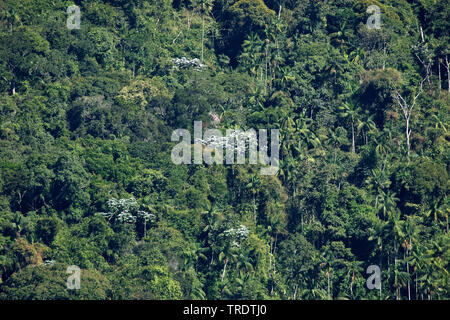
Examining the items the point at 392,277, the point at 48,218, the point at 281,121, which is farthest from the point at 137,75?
the point at 392,277

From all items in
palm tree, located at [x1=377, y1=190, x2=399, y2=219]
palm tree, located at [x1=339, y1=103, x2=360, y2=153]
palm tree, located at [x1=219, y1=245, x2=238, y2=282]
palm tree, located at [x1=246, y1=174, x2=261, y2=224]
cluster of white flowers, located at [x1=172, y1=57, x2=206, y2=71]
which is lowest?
palm tree, located at [x1=219, y1=245, x2=238, y2=282]

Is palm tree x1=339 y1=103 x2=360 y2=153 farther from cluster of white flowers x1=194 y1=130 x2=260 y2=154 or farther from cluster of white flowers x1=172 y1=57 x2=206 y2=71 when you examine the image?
cluster of white flowers x1=172 y1=57 x2=206 y2=71

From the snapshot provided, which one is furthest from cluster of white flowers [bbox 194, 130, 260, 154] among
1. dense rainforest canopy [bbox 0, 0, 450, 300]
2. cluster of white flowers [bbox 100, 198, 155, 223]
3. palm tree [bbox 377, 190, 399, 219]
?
palm tree [bbox 377, 190, 399, 219]

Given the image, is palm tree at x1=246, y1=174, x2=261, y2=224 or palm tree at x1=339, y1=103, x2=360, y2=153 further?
palm tree at x1=339, y1=103, x2=360, y2=153

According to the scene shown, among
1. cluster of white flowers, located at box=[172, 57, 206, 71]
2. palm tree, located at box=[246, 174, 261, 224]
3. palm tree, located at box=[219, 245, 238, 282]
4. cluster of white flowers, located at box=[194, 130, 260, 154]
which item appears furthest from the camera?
cluster of white flowers, located at box=[172, 57, 206, 71]

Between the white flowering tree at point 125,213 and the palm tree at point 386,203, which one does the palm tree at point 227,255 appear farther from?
the palm tree at point 386,203

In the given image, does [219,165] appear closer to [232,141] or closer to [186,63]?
[232,141]
